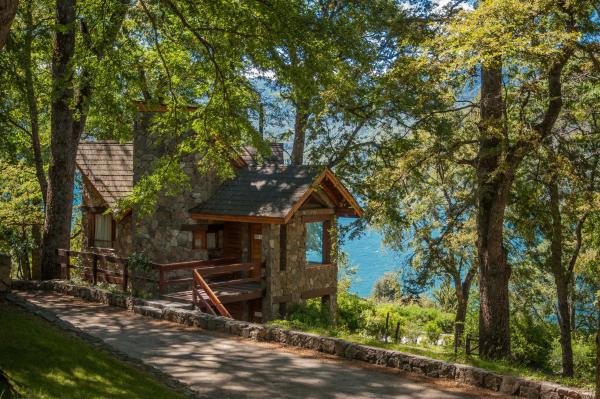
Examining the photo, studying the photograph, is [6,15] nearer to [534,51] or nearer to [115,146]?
[534,51]

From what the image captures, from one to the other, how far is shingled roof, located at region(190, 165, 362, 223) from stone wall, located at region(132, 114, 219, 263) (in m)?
0.53

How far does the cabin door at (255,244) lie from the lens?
2106cm

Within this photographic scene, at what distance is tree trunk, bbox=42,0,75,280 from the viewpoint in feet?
61.1

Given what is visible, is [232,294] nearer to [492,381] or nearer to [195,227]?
[195,227]

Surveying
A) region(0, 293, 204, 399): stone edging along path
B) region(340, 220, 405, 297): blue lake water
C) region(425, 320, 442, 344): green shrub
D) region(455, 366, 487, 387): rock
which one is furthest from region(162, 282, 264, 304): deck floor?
region(340, 220, 405, 297): blue lake water

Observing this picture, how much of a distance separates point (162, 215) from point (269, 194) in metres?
3.56

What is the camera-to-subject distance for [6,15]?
5.40 meters

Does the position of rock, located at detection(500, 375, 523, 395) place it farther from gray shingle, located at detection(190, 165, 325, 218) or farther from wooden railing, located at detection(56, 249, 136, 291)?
wooden railing, located at detection(56, 249, 136, 291)

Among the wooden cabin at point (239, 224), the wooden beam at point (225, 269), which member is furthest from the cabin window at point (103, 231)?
the wooden beam at point (225, 269)

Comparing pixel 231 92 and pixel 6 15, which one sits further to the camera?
pixel 231 92

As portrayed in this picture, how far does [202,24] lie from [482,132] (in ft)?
22.0

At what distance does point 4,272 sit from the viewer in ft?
36.4

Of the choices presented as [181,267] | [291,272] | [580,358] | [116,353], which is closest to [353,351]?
[116,353]

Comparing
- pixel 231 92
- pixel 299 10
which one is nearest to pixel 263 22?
pixel 299 10
